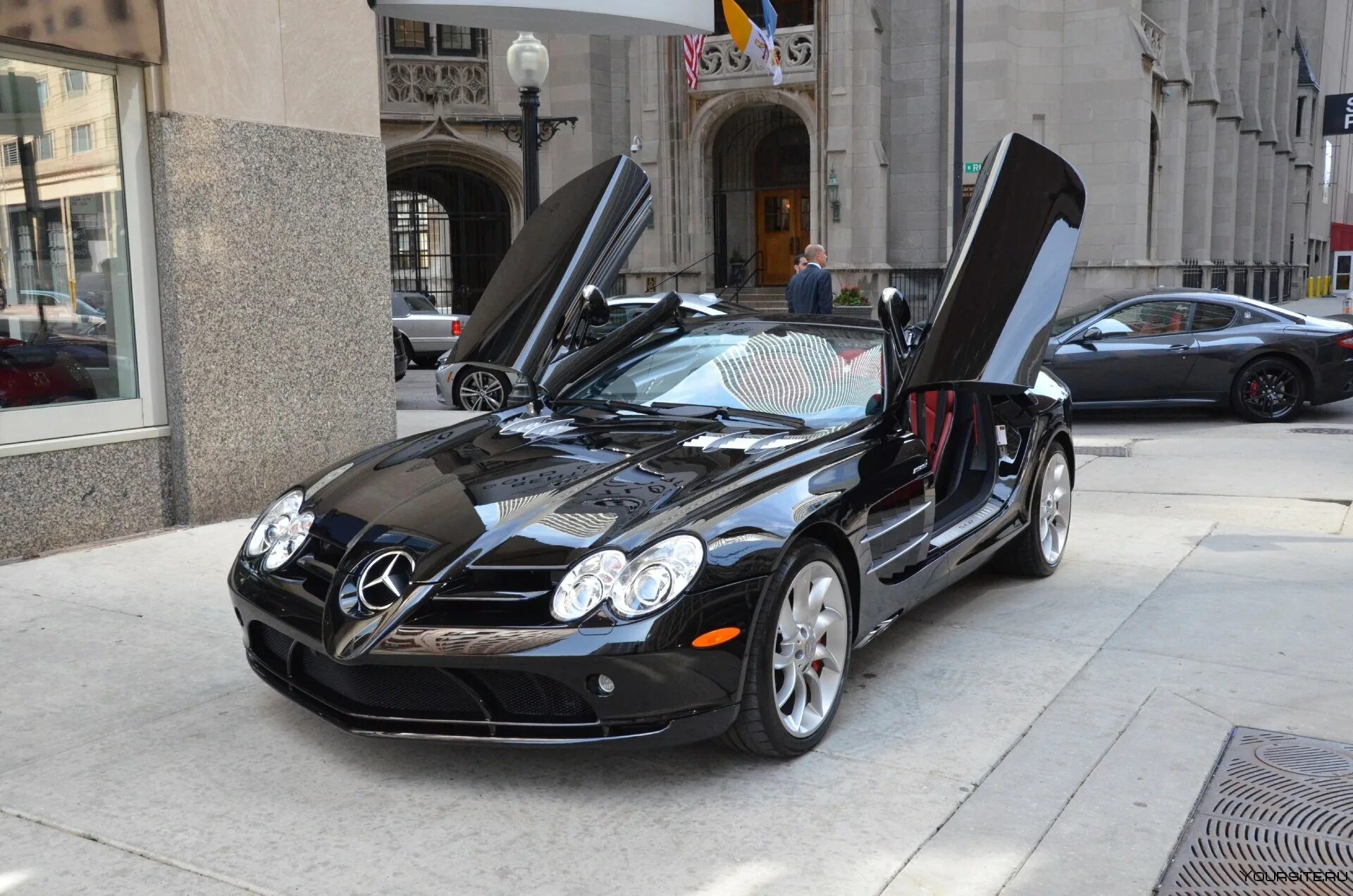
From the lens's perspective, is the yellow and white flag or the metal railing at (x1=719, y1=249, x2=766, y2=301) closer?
the yellow and white flag

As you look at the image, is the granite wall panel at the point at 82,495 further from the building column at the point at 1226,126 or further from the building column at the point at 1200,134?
the building column at the point at 1226,126

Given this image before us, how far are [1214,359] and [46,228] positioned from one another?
1058 centimetres

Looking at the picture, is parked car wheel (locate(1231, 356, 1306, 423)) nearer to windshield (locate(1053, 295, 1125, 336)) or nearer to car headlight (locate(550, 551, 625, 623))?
windshield (locate(1053, 295, 1125, 336))

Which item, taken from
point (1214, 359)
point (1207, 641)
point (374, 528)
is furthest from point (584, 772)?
point (1214, 359)

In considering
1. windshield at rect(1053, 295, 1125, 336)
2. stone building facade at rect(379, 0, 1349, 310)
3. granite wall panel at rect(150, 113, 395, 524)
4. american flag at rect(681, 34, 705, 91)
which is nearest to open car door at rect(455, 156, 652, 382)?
granite wall panel at rect(150, 113, 395, 524)

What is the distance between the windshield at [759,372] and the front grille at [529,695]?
5.38 feet

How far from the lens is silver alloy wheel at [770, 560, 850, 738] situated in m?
3.84

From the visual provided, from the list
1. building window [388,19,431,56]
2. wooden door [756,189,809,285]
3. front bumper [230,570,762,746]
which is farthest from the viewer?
wooden door [756,189,809,285]

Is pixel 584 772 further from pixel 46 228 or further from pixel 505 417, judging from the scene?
pixel 46 228

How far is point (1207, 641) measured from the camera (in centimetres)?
516

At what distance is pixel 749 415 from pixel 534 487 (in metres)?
1.08

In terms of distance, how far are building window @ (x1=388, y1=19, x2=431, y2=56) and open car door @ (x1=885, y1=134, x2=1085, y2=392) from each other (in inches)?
1050

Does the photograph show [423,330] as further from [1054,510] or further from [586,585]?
[586,585]


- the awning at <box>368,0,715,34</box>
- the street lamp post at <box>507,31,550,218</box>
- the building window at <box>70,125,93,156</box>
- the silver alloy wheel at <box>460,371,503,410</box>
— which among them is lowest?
the silver alloy wheel at <box>460,371,503,410</box>
